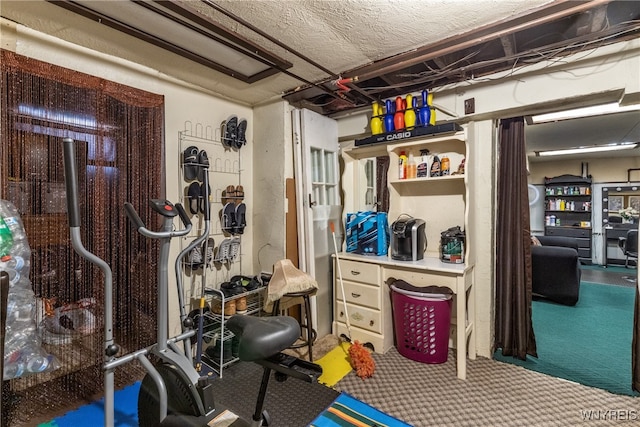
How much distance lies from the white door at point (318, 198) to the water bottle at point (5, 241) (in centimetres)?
195

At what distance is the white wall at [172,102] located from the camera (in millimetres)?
1816

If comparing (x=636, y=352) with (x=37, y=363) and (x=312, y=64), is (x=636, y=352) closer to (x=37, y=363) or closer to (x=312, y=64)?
(x=312, y=64)

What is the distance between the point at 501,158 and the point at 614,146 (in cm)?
482

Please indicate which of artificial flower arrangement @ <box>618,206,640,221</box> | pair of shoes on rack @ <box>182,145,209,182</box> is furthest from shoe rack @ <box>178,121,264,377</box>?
artificial flower arrangement @ <box>618,206,640,221</box>

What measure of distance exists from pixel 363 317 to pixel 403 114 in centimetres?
193

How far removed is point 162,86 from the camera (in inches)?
94.4

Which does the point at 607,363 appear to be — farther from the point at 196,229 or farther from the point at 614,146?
the point at 614,146

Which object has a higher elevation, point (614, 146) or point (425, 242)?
point (614, 146)

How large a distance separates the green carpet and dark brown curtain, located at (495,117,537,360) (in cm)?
22

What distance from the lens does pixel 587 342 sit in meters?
2.82

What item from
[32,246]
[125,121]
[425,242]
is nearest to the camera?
[32,246]

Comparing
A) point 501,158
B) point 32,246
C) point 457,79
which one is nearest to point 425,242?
point 501,158

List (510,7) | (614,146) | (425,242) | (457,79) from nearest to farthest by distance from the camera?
(510,7) < (457,79) < (425,242) < (614,146)

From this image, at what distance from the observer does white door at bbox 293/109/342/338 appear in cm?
284
